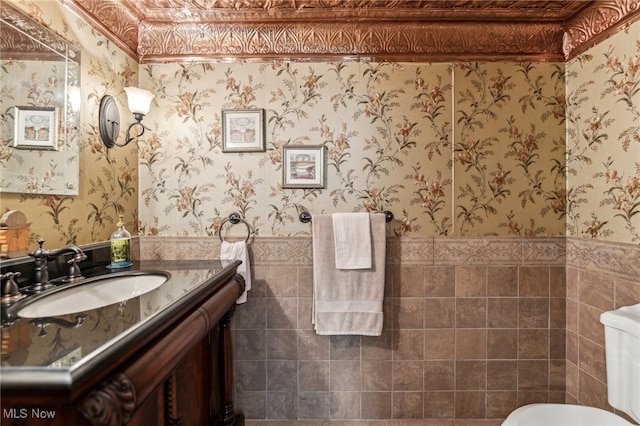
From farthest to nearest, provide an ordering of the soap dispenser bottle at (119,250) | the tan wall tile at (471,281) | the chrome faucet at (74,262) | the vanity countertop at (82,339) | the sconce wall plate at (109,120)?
the tan wall tile at (471,281)
the sconce wall plate at (109,120)
the soap dispenser bottle at (119,250)
the chrome faucet at (74,262)
the vanity countertop at (82,339)

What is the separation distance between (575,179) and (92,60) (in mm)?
2627

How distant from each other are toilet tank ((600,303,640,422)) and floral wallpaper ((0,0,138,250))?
2.27m

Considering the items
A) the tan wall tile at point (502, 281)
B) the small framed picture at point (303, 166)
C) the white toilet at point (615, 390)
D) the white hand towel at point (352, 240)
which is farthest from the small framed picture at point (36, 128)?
the tan wall tile at point (502, 281)

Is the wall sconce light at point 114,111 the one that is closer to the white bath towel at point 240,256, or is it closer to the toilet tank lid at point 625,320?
the white bath towel at point 240,256

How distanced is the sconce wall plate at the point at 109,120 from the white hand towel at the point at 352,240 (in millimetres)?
1264

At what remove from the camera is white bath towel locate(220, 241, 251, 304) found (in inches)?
71.1

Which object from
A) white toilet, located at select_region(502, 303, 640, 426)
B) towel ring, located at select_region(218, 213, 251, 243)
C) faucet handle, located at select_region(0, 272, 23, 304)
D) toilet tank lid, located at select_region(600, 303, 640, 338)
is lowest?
white toilet, located at select_region(502, 303, 640, 426)

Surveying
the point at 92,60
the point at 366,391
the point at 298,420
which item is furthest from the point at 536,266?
the point at 92,60

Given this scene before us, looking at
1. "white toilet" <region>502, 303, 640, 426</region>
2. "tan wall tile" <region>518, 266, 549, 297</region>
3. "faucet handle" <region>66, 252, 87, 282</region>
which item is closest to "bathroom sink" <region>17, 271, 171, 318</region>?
"faucet handle" <region>66, 252, 87, 282</region>

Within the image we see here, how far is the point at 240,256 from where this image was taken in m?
1.81

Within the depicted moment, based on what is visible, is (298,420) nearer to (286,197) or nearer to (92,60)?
(286,197)

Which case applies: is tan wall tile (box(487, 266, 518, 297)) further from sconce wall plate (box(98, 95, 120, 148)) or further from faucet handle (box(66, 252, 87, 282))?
sconce wall plate (box(98, 95, 120, 148))

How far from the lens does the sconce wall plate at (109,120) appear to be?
161 centimetres

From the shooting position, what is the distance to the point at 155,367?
0.78 meters
